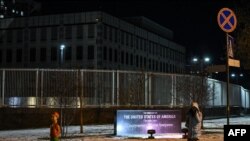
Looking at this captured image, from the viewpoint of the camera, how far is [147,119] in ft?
71.9

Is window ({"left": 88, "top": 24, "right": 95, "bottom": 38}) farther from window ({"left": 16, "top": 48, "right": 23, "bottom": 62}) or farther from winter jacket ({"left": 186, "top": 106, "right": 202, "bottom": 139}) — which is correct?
winter jacket ({"left": 186, "top": 106, "right": 202, "bottom": 139})

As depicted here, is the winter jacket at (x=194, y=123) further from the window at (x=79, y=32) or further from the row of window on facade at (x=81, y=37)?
the window at (x=79, y=32)

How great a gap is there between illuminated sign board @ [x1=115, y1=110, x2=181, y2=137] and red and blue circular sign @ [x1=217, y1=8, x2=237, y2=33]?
26.0 feet

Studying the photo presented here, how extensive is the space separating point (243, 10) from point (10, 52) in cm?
7302

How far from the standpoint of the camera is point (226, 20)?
15.0 meters

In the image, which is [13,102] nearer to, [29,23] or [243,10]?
[243,10]

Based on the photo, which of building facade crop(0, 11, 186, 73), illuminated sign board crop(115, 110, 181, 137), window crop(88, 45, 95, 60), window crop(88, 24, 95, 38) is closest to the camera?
illuminated sign board crop(115, 110, 181, 137)

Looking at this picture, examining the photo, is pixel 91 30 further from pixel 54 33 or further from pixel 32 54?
pixel 32 54

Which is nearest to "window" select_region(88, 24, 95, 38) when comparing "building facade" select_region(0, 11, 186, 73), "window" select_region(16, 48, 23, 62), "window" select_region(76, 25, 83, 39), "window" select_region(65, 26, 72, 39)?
"building facade" select_region(0, 11, 186, 73)

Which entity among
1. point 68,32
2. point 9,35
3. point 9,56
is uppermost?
point 9,35

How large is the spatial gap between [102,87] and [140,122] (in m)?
9.78

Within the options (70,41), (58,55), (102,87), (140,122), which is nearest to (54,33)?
(70,41)

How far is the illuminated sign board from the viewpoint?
21.8 metres

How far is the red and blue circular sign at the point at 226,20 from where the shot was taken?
14891mm
